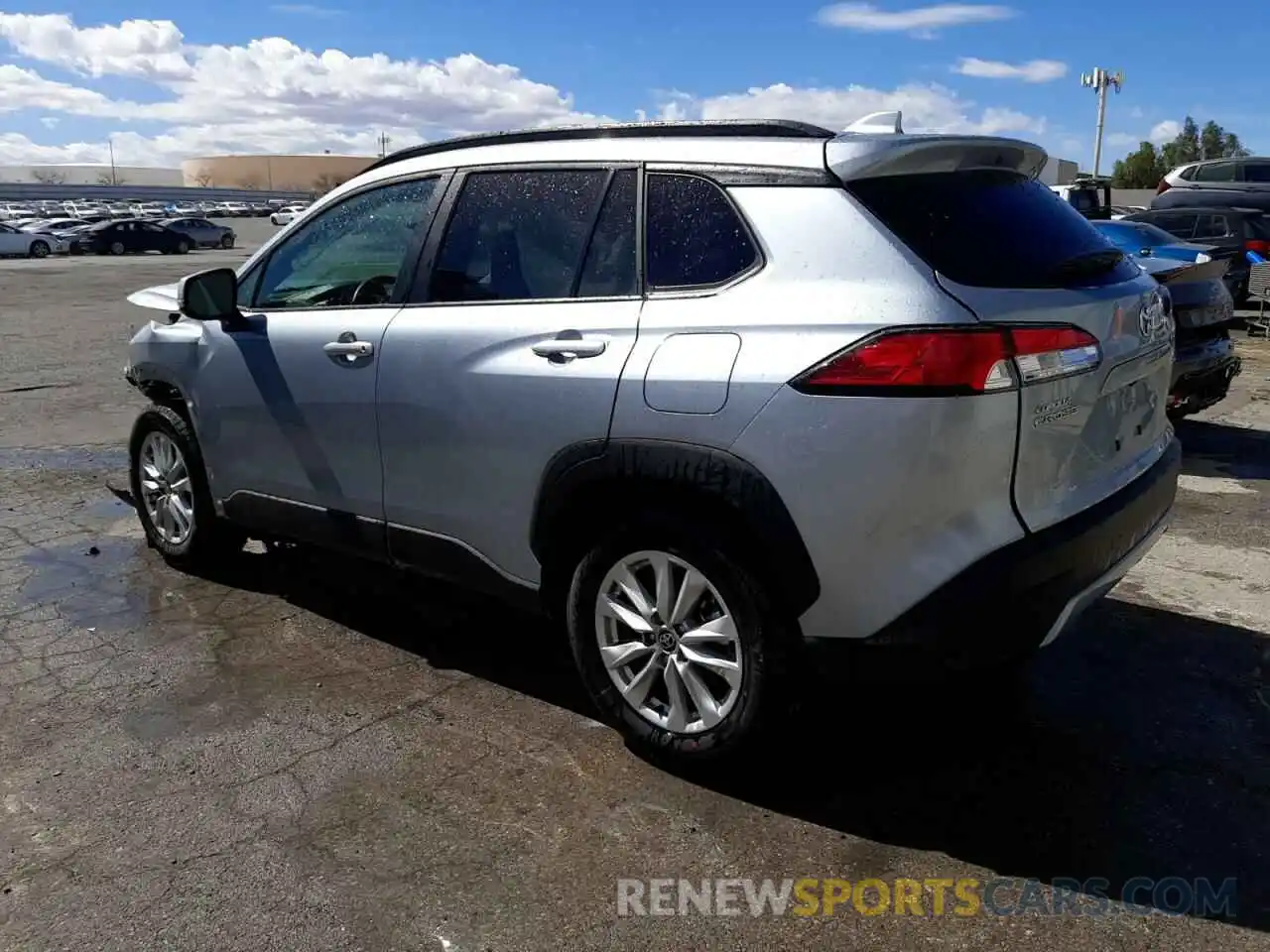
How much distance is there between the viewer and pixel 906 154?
10.1ft

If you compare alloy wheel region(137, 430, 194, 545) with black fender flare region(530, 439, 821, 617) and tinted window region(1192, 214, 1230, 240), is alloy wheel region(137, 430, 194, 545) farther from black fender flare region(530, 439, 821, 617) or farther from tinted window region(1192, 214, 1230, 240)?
tinted window region(1192, 214, 1230, 240)

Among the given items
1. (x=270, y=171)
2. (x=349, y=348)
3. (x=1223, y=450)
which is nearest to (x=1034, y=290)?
(x=349, y=348)

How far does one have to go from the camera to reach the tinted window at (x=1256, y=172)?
21.7m

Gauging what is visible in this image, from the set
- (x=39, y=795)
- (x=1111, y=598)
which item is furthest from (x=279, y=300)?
(x=1111, y=598)

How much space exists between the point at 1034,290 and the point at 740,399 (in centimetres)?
85

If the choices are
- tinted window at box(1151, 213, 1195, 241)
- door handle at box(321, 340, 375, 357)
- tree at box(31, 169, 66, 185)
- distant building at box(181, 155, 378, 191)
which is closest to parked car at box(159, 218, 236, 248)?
tinted window at box(1151, 213, 1195, 241)

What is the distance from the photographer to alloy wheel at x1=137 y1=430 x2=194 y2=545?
17.2 feet

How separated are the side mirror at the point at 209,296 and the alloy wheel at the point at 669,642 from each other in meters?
2.22

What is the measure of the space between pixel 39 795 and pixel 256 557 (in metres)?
2.37

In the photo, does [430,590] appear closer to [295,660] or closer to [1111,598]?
[295,660]

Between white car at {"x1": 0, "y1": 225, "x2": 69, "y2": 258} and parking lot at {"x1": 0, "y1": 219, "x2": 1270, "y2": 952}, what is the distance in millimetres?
43895

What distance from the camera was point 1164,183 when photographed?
2208cm

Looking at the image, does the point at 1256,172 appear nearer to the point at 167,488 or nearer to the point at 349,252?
the point at 349,252

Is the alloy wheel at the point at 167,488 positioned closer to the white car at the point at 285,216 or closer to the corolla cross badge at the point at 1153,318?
the white car at the point at 285,216
